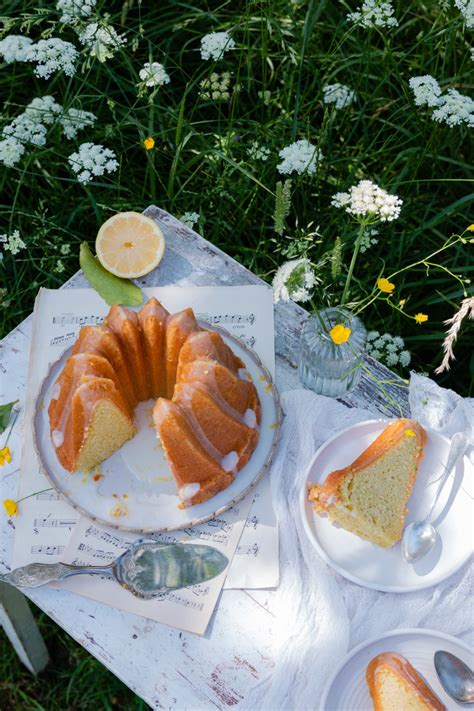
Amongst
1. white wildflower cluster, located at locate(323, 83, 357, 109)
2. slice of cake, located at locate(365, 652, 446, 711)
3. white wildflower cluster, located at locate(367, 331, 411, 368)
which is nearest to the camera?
slice of cake, located at locate(365, 652, 446, 711)

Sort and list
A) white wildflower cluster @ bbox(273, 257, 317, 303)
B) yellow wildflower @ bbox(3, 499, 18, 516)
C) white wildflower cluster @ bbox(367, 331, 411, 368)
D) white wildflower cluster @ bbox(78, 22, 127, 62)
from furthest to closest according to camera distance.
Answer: white wildflower cluster @ bbox(78, 22, 127, 62)
white wildflower cluster @ bbox(367, 331, 411, 368)
yellow wildflower @ bbox(3, 499, 18, 516)
white wildflower cluster @ bbox(273, 257, 317, 303)

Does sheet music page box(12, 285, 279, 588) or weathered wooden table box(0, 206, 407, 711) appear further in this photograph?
sheet music page box(12, 285, 279, 588)

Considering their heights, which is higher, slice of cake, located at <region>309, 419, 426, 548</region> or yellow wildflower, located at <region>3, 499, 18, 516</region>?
slice of cake, located at <region>309, 419, 426, 548</region>

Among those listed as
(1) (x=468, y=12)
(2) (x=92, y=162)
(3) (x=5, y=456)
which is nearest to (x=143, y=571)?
(3) (x=5, y=456)

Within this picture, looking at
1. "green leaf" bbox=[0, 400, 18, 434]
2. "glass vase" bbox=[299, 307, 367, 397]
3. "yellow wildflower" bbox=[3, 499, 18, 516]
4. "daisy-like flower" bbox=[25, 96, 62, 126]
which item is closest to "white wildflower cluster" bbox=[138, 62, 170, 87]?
"daisy-like flower" bbox=[25, 96, 62, 126]

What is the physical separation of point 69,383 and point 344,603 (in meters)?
0.85

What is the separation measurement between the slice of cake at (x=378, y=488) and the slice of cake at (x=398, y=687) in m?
0.29

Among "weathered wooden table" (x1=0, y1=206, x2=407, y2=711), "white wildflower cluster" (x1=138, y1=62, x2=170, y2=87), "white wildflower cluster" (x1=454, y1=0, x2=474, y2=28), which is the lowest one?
"weathered wooden table" (x1=0, y1=206, x2=407, y2=711)

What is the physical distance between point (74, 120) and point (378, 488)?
5.62ft

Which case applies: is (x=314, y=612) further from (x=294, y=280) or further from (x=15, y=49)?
(x=15, y=49)

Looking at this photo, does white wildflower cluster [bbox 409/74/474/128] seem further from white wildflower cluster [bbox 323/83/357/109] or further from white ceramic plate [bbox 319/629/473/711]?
white ceramic plate [bbox 319/629/473/711]

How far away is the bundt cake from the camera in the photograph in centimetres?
197

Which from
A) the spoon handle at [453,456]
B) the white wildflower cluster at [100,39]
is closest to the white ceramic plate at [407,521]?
the spoon handle at [453,456]

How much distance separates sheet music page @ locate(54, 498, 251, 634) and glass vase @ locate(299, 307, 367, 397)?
0.38m
